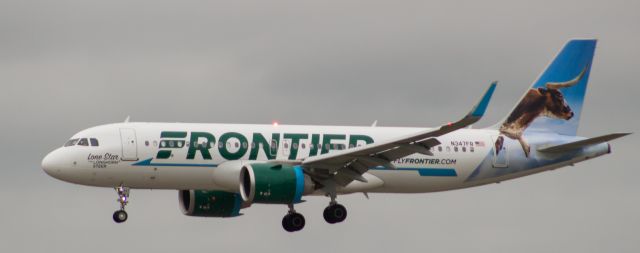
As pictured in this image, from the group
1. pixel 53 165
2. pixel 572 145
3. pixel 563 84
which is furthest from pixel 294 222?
pixel 563 84

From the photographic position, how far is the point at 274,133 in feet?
232

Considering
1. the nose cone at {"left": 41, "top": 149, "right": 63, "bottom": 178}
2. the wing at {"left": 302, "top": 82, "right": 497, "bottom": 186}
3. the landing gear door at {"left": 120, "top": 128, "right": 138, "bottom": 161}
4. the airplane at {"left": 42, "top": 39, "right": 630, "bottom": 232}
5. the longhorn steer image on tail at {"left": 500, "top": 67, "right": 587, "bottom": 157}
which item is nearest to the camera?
the wing at {"left": 302, "top": 82, "right": 497, "bottom": 186}

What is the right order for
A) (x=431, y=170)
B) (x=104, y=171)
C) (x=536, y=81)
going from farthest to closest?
(x=536, y=81)
(x=431, y=170)
(x=104, y=171)

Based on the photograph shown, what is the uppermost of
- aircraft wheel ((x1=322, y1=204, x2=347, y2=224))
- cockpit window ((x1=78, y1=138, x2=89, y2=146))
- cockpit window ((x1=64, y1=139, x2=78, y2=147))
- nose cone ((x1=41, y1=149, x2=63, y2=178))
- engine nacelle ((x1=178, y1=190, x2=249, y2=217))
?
cockpit window ((x1=64, y1=139, x2=78, y2=147))

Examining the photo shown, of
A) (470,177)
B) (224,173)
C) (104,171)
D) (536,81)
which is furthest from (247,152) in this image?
(536,81)

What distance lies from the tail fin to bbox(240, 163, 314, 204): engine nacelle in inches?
531

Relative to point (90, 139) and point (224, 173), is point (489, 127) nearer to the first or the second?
point (224, 173)

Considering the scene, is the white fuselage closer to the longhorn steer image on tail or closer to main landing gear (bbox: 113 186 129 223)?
main landing gear (bbox: 113 186 129 223)

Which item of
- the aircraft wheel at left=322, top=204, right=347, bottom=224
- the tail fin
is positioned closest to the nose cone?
the aircraft wheel at left=322, top=204, right=347, bottom=224

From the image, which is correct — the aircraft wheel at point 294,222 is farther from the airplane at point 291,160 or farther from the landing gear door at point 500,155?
the landing gear door at point 500,155

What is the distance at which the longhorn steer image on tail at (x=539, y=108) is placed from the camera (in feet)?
250

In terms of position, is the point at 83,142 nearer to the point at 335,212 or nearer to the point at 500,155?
the point at 335,212

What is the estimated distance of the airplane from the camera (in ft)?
223

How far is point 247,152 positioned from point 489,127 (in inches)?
514
